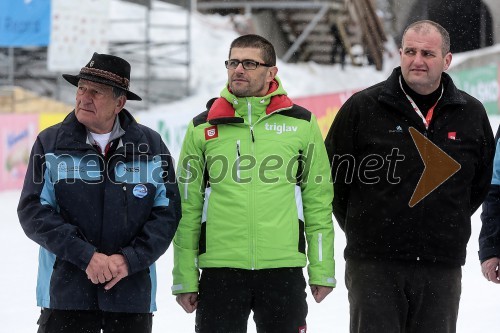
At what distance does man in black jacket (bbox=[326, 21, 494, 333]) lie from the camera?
3934 mm

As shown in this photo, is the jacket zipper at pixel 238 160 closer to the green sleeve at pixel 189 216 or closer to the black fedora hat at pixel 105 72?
the green sleeve at pixel 189 216

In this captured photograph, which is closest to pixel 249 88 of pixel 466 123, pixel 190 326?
pixel 466 123

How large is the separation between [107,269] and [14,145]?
10498 millimetres

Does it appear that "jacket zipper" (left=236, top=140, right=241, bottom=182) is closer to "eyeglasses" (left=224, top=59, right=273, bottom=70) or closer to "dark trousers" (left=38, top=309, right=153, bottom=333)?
"eyeglasses" (left=224, top=59, right=273, bottom=70)

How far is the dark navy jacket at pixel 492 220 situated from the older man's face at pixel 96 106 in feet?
6.18

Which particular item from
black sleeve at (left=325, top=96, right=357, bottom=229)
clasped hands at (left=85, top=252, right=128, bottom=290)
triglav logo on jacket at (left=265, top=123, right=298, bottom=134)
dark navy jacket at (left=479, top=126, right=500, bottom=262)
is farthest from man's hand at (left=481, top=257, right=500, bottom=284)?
clasped hands at (left=85, top=252, right=128, bottom=290)

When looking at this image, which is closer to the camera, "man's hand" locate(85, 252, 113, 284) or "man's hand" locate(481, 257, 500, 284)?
"man's hand" locate(85, 252, 113, 284)

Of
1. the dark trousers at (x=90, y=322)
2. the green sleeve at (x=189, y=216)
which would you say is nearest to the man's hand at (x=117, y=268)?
the dark trousers at (x=90, y=322)

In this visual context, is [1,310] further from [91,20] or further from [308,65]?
[308,65]

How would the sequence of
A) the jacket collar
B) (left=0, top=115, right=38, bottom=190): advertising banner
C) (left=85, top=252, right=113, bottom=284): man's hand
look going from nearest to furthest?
1. (left=85, top=252, right=113, bottom=284): man's hand
2. the jacket collar
3. (left=0, top=115, right=38, bottom=190): advertising banner

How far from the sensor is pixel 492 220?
4.29m

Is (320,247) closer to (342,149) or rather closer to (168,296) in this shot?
(342,149)

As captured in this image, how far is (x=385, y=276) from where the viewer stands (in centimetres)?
394

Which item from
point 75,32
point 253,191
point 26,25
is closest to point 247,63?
point 253,191
